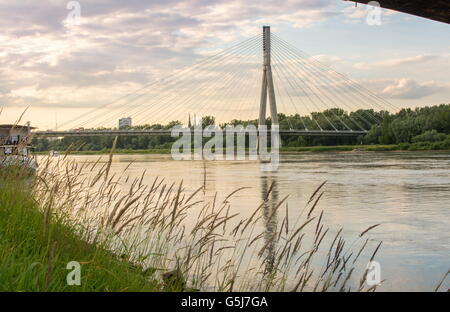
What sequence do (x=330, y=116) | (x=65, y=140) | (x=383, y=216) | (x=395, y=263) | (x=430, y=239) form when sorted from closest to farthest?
1. (x=395, y=263)
2. (x=430, y=239)
3. (x=383, y=216)
4. (x=65, y=140)
5. (x=330, y=116)

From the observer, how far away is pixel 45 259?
394 centimetres

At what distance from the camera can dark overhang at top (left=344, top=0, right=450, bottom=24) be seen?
4.63 meters

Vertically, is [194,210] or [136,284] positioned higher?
[136,284]

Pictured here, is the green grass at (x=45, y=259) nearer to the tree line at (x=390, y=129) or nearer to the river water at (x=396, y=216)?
the river water at (x=396, y=216)

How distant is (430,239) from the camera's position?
10141 mm

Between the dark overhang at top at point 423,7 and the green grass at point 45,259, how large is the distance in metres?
3.12

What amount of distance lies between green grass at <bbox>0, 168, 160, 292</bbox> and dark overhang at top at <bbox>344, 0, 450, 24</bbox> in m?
3.12

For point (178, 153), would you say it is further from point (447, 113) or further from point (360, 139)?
point (447, 113)

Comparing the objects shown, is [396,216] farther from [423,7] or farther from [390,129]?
[390,129]

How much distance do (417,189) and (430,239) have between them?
11143 mm

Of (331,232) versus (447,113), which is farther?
(447,113)

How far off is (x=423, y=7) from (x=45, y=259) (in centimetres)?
389

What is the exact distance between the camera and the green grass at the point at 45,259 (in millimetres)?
3273
